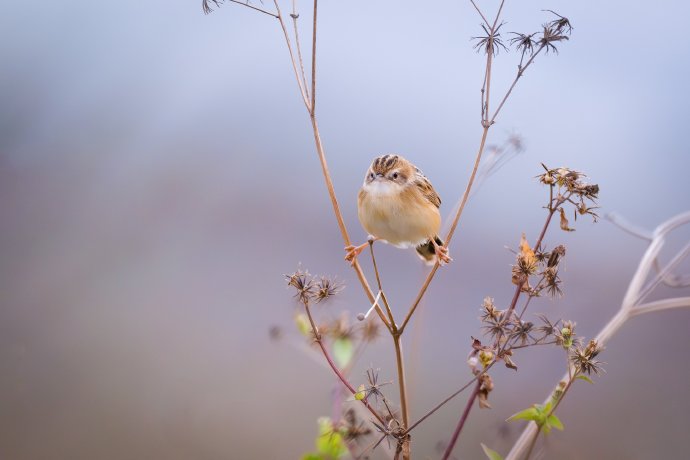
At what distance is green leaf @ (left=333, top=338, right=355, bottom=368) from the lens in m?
1.55

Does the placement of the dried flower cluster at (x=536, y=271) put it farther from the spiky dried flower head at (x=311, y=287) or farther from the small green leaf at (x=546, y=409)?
the spiky dried flower head at (x=311, y=287)

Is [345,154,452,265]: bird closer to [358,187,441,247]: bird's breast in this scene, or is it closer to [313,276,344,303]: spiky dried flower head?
[358,187,441,247]: bird's breast

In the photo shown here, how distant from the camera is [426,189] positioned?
188 centimetres

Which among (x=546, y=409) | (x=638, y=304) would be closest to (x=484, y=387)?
(x=546, y=409)

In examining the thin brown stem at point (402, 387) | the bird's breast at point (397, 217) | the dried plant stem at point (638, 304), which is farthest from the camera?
the bird's breast at point (397, 217)

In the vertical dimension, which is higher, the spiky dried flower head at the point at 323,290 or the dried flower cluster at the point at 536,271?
the spiky dried flower head at the point at 323,290

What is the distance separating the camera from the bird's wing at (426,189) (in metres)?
1.86

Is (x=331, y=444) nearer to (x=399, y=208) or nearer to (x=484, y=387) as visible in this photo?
(x=484, y=387)

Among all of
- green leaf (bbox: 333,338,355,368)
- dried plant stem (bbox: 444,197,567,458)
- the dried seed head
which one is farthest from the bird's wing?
the dried seed head

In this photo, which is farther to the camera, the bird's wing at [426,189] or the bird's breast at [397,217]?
the bird's wing at [426,189]

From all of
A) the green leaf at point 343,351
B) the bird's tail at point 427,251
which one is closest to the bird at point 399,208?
the bird's tail at point 427,251

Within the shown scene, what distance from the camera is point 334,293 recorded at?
122 cm

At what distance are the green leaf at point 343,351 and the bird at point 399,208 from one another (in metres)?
0.25

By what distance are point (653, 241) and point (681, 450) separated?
1289 mm
